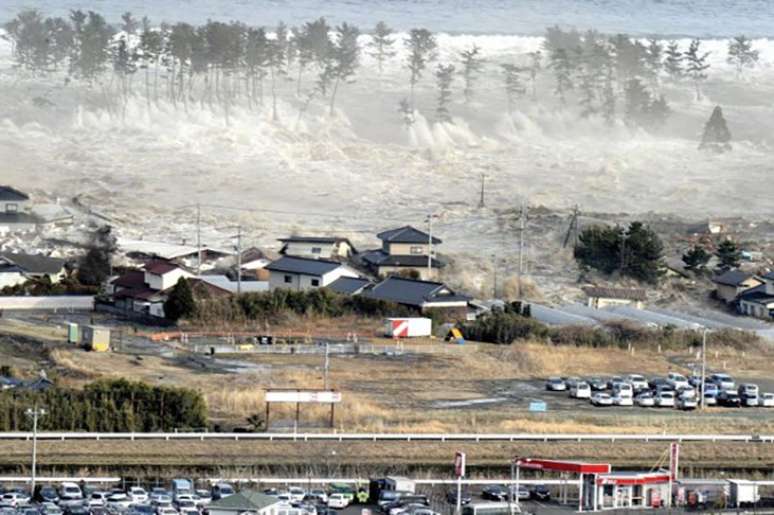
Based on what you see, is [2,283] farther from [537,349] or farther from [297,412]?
[297,412]

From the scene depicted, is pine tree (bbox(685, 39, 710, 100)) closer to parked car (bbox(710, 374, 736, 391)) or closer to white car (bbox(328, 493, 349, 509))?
parked car (bbox(710, 374, 736, 391))

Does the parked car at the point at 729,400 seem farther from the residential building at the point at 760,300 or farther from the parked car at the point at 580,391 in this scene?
the residential building at the point at 760,300

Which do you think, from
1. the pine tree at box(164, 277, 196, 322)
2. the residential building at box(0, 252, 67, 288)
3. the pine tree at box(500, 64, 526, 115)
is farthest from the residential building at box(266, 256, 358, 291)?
the pine tree at box(500, 64, 526, 115)

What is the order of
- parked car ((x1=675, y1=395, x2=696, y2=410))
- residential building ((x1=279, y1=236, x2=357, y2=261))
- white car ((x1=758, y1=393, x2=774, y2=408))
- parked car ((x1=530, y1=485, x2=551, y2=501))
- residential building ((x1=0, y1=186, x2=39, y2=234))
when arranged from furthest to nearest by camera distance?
residential building ((x1=0, y1=186, x2=39, y2=234)) → residential building ((x1=279, y1=236, x2=357, y2=261)) → white car ((x1=758, y1=393, x2=774, y2=408)) → parked car ((x1=675, y1=395, x2=696, y2=410)) → parked car ((x1=530, y1=485, x2=551, y2=501))

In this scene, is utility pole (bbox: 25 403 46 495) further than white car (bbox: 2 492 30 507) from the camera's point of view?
Yes

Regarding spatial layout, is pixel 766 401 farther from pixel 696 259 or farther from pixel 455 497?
pixel 696 259

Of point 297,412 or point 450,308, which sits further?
point 450,308

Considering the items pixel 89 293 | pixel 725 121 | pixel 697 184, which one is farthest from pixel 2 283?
pixel 725 121
